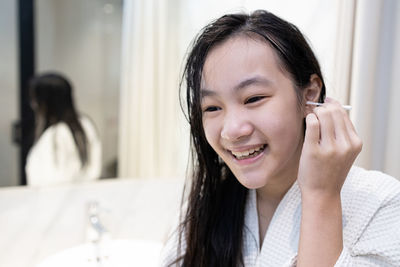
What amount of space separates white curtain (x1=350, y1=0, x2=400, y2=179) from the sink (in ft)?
2.23

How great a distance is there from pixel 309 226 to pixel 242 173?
0.16m

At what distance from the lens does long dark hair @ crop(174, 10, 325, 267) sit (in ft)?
2.31

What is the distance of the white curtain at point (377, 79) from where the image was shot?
85cm

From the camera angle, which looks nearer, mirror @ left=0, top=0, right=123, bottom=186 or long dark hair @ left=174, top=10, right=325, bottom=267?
long dark hair @ left=174, top=10, right=325, bottom=267

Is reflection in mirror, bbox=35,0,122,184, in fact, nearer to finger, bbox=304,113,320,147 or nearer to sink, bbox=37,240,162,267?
sink, bbox=37,240,162,267

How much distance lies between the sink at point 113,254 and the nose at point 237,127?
596 millimetres

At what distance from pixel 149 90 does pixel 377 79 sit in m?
0.72

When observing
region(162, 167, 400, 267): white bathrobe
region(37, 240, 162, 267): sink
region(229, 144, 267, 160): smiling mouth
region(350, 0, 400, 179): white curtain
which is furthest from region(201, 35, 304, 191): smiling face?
region(37, 240, 162, 267): sink

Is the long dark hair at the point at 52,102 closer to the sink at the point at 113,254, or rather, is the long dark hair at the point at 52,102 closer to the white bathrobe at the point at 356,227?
the sink at the point at 113,254

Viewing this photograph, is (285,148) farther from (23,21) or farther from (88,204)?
(23,21)

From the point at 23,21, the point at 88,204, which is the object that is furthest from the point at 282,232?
the point at 23,21

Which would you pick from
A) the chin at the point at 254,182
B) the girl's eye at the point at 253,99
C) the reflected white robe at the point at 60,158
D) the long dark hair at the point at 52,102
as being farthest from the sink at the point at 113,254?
the girl's eye at the point at 253,99

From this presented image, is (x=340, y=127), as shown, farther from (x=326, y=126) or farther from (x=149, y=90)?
(x=149, y=90)

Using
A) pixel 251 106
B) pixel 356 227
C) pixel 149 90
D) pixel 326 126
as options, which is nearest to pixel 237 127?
pixel 251 106
